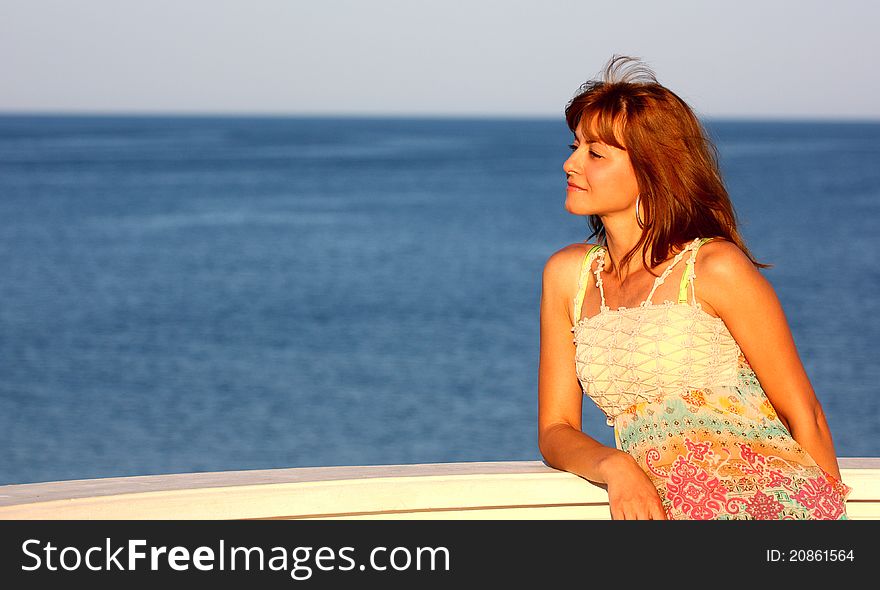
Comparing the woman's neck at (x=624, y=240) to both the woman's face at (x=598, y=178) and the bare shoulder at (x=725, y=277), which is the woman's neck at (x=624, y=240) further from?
the bare shoulder at (x=725, y=277)

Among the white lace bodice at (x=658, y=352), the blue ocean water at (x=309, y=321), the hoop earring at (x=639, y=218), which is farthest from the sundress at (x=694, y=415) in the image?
the blue ocean water at (x=309, y=321)

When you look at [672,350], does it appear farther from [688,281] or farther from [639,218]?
[639,218]

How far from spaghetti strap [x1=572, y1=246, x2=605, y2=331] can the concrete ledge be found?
0.42m

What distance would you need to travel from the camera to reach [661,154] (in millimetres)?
2379

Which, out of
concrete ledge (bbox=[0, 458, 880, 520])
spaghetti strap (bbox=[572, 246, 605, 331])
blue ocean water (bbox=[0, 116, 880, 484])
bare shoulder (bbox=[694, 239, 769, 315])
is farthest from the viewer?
blue ocean water (bbox=[0, 116, 880, 484])

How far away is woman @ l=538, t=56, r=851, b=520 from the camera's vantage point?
2199 mm

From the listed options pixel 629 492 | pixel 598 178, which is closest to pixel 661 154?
pixel 598 178

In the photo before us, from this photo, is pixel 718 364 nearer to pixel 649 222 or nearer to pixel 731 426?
pixel 731 426

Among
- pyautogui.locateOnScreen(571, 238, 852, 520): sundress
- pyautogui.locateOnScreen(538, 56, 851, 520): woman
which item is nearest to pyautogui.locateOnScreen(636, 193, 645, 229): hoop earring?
pyautogui.locateOnScreen(538, 56, 851, 520): woman

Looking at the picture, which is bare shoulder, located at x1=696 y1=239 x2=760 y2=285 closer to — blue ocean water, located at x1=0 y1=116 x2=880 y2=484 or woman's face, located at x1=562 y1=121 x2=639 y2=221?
woman's face, located at x1=562 y1=121 x2=639 y2=221

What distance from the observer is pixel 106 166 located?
5966 centimetres

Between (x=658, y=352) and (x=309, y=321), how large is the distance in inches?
632

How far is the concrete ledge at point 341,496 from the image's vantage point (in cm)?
205

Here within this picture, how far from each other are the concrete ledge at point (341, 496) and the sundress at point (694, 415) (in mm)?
144
